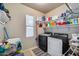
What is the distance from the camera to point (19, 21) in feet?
4.88

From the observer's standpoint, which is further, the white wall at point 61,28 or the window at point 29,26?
the window at point 29,26

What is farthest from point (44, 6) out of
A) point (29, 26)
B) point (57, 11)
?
point (29, 26)

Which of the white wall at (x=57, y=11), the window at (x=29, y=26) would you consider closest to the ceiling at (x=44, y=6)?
the white wall at (x=57, y=11)

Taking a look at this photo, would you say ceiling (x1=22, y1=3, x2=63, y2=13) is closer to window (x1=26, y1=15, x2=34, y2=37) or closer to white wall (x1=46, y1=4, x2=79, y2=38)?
white wall (x1=46, y1=4, x2=79, y2=38)

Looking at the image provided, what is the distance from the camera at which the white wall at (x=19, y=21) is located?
55.7 inches

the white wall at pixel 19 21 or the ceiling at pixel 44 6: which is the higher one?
the ceiling at pixel 44 6

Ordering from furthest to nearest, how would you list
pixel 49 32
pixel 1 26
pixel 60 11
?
pixel 49 32, pixel 60 11, pixel 1 26

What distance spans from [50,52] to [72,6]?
0.78 metres

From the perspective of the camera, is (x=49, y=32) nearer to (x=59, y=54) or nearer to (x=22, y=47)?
(x=59, y=54)

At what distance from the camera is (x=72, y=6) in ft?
4.57

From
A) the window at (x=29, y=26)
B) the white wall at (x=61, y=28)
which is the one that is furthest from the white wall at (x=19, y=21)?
the white wall at (x=61, y=28)

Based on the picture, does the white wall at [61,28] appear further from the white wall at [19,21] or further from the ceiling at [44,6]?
the white wall at [19,21]

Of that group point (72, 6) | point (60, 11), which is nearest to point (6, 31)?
point (60, 11)

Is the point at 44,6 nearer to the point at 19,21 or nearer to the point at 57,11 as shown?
the point at 57,11
